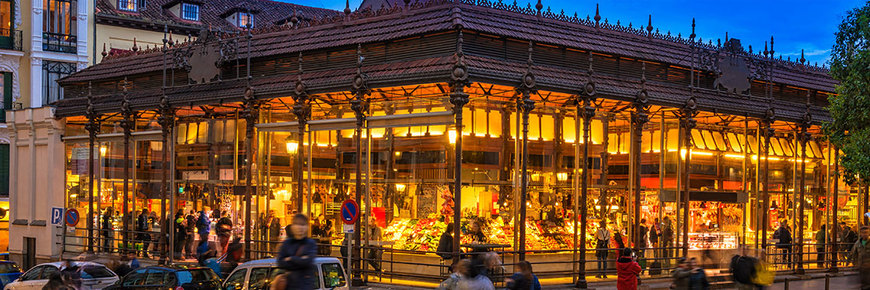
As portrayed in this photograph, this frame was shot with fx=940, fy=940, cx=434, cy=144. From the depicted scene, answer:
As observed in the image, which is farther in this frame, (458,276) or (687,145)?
(687,145)

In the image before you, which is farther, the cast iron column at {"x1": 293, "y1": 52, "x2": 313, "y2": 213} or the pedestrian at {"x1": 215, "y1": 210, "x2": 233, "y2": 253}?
the pedestrian at {"x1": 215, "y1": 210, "x2": 233, "y2": 253}

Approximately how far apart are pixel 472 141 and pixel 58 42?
27.5 meters

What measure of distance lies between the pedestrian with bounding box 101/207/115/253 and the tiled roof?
15655 mm

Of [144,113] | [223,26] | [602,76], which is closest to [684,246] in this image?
[602,76]

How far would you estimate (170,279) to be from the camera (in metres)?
21.7

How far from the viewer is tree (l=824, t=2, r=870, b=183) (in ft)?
93.5

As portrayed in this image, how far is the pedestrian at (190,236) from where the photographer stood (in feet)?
108

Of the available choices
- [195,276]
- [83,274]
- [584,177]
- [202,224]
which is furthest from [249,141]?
[584,177]

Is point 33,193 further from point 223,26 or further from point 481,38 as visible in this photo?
point 481,38

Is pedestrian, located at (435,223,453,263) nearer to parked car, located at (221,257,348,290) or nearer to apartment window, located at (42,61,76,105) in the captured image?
parked car, located at (221,257,348,290)

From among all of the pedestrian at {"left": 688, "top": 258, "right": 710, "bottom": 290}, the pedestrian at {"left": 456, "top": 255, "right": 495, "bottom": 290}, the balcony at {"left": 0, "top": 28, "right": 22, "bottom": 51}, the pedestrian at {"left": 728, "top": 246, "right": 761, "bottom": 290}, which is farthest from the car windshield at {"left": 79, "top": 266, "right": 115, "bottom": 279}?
the balcony at {"left": 0, "top": 28, "right": 22, "bottom": 51}

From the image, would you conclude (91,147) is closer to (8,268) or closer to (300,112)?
(8,268)

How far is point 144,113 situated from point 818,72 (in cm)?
2572

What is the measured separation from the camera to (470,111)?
2602cm
